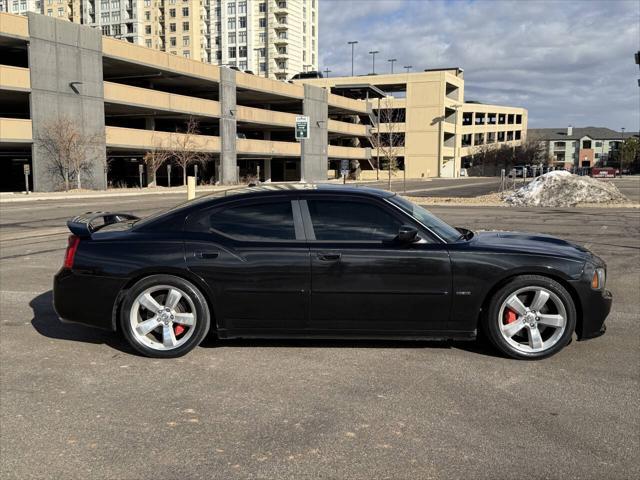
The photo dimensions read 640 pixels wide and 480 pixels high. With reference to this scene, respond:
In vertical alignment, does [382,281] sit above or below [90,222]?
below

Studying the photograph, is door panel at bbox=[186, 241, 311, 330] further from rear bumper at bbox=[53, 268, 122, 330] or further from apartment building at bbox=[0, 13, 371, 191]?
apartment building at bbox=[0, 13, 371, 191]

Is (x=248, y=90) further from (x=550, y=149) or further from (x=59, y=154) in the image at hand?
(x=550, y=149)

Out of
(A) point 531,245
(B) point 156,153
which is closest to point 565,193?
(A) point 531,245

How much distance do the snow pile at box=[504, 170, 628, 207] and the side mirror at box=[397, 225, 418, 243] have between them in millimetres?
21903

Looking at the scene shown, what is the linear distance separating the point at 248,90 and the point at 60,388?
55.4 meters

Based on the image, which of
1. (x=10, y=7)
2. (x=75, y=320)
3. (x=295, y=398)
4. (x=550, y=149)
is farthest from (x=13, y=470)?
(x=550, y=149)

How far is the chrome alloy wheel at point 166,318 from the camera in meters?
5.03

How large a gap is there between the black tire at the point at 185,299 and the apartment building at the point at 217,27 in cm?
11720

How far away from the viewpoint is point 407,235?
190 inches

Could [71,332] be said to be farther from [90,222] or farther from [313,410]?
[313,410]

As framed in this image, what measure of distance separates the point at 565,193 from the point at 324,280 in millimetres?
22936

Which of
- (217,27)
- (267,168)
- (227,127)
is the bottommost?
(267,168)

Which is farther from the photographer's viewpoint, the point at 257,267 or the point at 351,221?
the point at 351,221

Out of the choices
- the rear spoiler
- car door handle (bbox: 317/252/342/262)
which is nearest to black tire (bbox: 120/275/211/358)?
the rear spoiler
